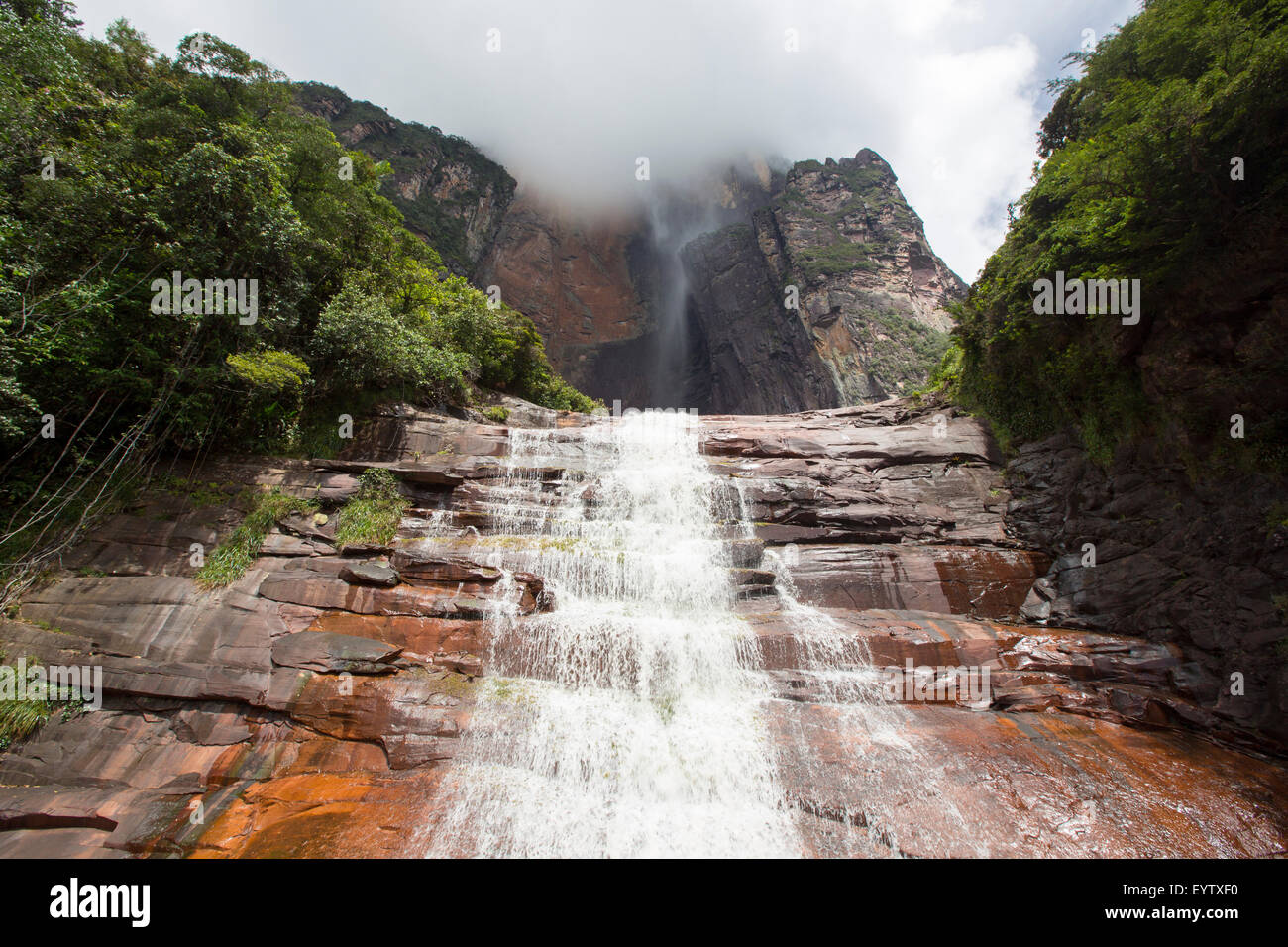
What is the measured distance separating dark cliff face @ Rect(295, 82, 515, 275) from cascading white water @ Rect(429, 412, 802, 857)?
1284 inches

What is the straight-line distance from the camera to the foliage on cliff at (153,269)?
8.84 meters

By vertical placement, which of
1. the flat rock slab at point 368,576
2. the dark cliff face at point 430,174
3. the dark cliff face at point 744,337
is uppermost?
the dark cliff face at point 430,174

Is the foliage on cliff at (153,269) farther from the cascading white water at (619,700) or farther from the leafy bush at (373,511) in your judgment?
the cascading white water at (619,700)

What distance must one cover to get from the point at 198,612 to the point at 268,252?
8238 mm

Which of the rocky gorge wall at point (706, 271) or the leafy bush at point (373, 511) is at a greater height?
the rocky gorge wall at point (706, 271)

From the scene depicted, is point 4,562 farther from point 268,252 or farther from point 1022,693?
point 1022,693

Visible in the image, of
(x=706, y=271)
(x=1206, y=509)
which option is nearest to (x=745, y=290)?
(x=706, y=271)

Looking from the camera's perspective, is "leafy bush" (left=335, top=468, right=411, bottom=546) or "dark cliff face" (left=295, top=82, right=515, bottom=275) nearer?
"leafy bush" (left=335, top=468, right=411, bottom=546)

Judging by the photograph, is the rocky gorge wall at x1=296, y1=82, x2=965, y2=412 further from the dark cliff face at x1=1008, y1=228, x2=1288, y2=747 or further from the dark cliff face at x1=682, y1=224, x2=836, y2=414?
the dark cliff face at x1=1008, y1=228, x2=1288, y2=747

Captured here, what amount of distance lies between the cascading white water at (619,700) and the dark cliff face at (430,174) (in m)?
32.6

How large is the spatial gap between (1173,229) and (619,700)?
464 inches

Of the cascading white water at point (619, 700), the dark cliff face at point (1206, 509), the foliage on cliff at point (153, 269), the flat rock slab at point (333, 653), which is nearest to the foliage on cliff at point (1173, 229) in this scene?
the dark cliff face at point (1206, 509)

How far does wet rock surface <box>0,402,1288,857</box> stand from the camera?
5.76 meters

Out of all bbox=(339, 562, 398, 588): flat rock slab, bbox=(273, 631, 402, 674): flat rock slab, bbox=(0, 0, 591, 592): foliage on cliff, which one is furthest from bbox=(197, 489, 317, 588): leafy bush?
bbox=(0, 0, 591, 592): foliage on cliff
